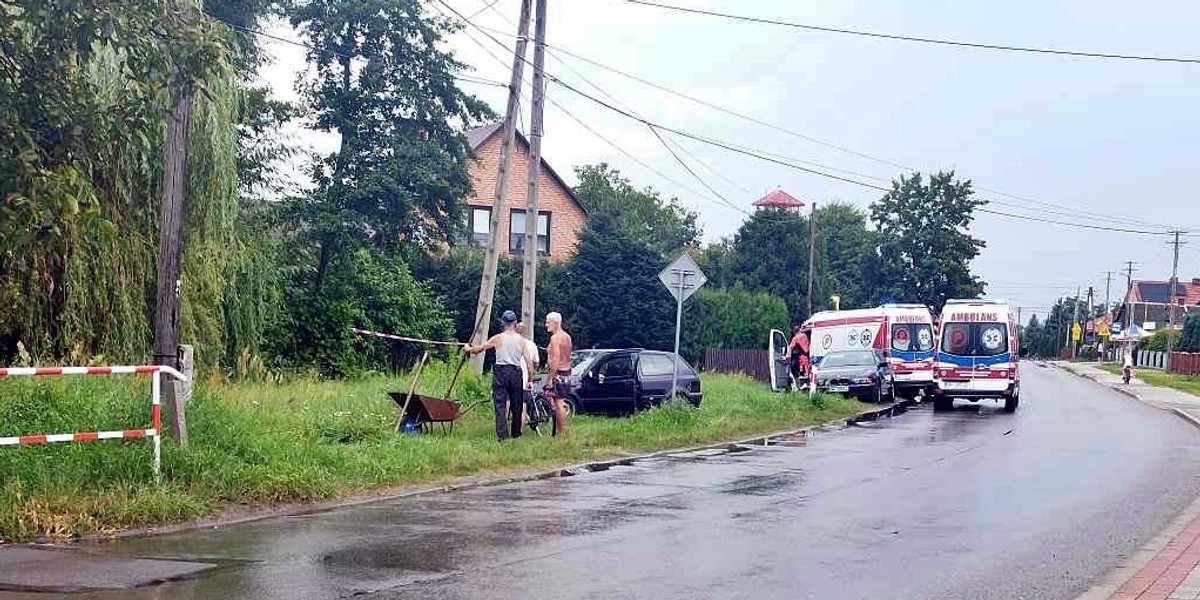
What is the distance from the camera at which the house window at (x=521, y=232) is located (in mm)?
53159

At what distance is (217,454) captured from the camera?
1198cm

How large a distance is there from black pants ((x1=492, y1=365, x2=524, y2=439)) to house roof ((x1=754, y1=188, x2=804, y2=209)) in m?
54.6

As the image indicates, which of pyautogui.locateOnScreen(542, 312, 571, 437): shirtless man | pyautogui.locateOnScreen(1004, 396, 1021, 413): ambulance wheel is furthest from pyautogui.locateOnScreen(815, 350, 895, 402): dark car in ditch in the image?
pyautogui.locateOnScreen(542, 312, 571, 437): shirtless man

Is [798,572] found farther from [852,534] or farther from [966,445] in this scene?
[966,445]

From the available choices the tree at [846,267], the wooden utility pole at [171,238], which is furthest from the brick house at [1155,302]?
the wooden utility pole at [171,238]

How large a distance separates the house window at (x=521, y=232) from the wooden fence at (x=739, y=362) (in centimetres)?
931

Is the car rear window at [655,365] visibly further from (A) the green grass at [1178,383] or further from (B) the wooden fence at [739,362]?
(A) the green grass at [1178,383]

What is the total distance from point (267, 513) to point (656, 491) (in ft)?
13.3

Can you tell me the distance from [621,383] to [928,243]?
55.0 metres

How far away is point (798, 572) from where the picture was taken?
8.94 meters

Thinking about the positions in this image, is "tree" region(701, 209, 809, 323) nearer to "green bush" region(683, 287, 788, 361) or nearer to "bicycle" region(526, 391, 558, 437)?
"green bush" region(683, 287, 788, 361)

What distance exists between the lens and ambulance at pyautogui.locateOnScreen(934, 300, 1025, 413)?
1243 inches

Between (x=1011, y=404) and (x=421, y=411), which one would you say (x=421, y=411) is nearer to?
(x=421, y=411)

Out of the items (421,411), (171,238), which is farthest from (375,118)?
(171,238)
